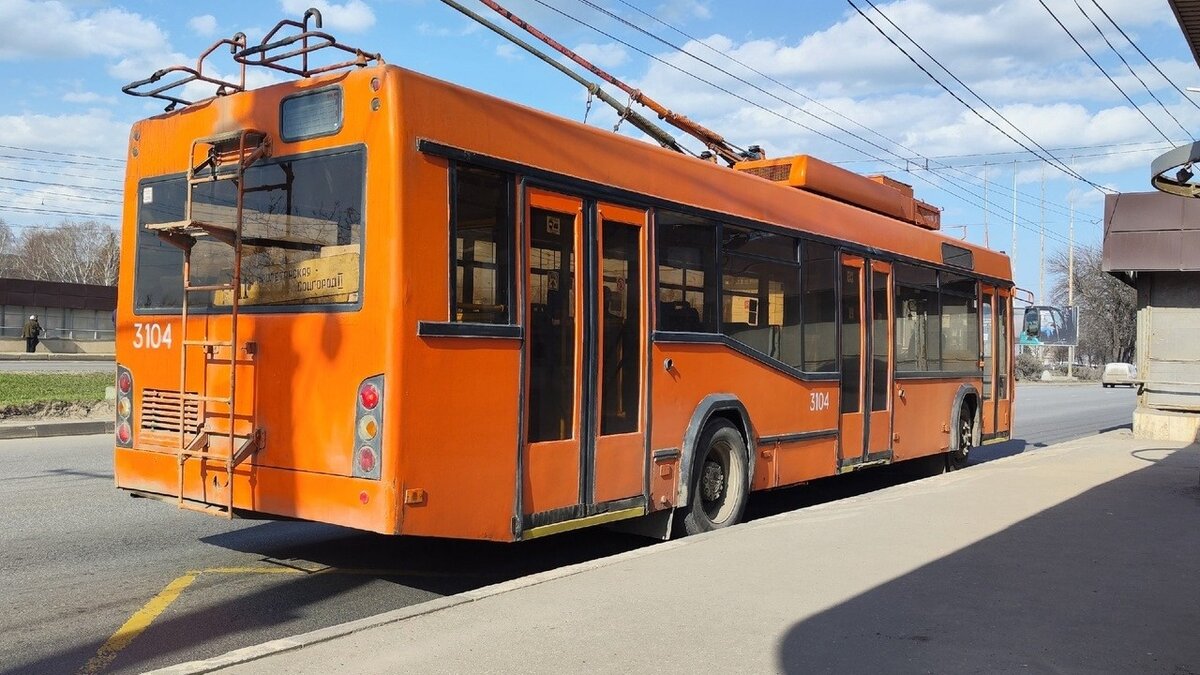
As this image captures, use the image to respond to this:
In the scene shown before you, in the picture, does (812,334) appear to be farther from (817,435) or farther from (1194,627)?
(1194,627)

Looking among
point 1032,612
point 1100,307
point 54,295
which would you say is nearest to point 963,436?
point 1032,612

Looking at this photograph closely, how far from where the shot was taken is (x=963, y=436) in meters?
14.0

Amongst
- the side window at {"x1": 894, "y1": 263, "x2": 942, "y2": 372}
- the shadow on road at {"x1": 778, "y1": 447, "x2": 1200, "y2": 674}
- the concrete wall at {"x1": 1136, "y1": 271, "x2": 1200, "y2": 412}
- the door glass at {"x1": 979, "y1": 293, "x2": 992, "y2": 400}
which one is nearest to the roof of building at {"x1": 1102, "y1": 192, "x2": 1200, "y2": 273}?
the concrete wall at {"x1": 1136, "y1": 271, "x2": 1200, "y2": 412}

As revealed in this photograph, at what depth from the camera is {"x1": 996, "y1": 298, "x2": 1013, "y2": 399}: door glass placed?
15242 millimetres

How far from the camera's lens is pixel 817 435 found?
1020 centimetres

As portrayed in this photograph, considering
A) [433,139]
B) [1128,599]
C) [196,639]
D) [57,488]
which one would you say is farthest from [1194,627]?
[57,488]

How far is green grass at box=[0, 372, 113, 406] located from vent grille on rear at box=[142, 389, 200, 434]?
442 inches

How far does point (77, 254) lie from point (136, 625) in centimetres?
9338

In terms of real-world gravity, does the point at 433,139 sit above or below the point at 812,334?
above

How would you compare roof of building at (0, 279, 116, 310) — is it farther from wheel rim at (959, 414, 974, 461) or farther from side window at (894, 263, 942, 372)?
side window at (894, 263, 942, 372)

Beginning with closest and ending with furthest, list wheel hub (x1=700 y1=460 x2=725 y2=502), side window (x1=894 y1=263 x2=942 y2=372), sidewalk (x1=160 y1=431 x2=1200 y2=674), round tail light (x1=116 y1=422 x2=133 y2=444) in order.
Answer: sidewalk (x1=160 y1=431 x2=1200 y2=674), round tail light (x1=116 y1=422 x2=133 y2=444), wheel hub (x1=700 y1=460 x2=725 y2=502), side window (x1=894 y1=263 x2=942 y2=372)

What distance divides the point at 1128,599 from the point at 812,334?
4.34 meters

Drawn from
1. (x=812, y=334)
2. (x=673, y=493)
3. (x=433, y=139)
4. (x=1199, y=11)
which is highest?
(x=1199, y=11)

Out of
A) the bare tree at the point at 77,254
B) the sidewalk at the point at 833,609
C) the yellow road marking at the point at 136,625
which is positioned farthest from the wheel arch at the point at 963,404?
the bare tree at the point at 77,254
